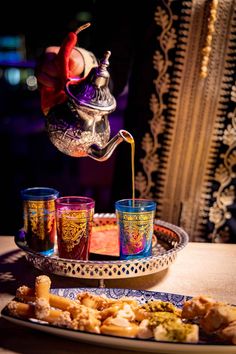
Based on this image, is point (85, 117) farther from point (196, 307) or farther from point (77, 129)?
point (196, 307)

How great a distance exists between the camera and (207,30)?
1.43 meters

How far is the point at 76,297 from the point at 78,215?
0.20 m

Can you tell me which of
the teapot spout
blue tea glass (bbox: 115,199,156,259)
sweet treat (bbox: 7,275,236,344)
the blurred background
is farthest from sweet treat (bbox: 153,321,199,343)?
the blurred background

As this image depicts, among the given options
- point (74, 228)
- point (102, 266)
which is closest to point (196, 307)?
point (102, 266)

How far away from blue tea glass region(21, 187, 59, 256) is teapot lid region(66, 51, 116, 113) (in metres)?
0.25

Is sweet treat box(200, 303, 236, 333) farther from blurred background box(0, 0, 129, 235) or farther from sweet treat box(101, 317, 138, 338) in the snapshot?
blurred background box(0, 0, 129, 235)

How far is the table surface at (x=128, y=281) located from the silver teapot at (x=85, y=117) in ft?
0.95

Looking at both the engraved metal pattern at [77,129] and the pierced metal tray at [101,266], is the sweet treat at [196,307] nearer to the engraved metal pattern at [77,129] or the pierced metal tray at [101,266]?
the pierced metal tray at [101,266]

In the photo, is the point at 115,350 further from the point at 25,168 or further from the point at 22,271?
the point at 25,168

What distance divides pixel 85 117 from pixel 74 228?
240 millimetres

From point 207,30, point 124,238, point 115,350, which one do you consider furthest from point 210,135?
point 115,350

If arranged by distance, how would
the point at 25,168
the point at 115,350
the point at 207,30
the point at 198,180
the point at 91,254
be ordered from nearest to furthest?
the point at 115,350, the point at 91,254, the point at 207,30, the point at 198,180, the point at 25,168

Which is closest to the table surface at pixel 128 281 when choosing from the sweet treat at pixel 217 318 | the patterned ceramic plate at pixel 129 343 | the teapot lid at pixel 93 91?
the patterned ceramic plate at pixel 129 343

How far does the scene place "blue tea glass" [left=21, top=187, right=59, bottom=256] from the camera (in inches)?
41.9
